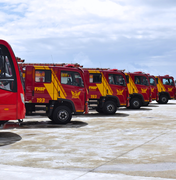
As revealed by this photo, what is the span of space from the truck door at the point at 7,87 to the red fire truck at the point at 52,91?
3.54m

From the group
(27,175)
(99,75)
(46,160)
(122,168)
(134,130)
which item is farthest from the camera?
(99,75)

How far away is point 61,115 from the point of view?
41.4 ft

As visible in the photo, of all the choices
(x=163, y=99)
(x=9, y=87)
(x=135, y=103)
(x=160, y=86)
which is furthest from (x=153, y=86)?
(x=9, y=87)

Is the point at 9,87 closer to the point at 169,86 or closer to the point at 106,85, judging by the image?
the point at 106,85

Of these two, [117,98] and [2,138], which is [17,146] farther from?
[117,98]

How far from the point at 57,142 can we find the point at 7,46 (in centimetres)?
308

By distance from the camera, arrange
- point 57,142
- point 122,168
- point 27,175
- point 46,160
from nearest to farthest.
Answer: point 27,175, point 122,168, point 46,160, point 57,142

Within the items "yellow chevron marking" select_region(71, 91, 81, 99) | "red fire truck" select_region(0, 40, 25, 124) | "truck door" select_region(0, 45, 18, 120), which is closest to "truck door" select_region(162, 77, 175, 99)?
"yellow chevron marking" select_region(71, 91, 81, 99)

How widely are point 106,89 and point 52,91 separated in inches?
205

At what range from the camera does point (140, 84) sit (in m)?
21.8

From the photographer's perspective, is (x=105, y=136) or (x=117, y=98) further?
(x=117, y=98)

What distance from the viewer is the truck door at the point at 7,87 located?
8.77 metres

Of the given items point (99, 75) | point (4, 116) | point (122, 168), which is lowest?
point (122, 168)

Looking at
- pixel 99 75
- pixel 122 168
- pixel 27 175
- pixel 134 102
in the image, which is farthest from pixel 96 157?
pixel 134 102
